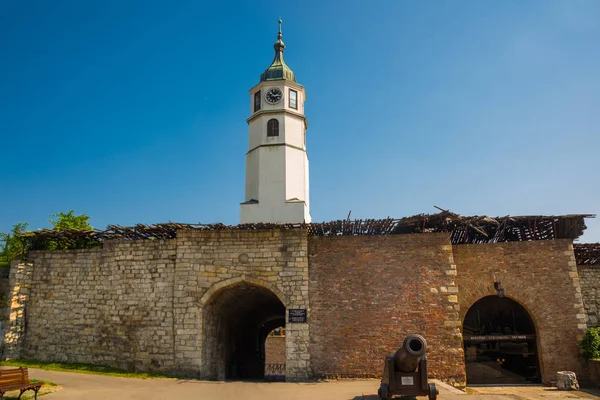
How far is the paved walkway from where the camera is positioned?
34.0 feet

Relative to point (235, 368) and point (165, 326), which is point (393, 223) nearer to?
point (165, 326)

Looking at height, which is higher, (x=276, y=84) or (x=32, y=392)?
(x=276, y=84)

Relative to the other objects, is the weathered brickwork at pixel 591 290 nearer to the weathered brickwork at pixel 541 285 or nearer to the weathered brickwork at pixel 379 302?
the weathered brickwork at pixel 541 285

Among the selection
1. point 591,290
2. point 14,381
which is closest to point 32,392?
point 14,381

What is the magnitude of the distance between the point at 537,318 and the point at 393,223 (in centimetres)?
552

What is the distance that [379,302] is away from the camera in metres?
13.9

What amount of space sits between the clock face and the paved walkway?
1800cm

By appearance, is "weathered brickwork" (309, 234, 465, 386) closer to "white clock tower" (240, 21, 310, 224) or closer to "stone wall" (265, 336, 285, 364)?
"white clock tower" (240, 21, 310, 224)

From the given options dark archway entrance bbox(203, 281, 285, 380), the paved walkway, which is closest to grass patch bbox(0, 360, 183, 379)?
the paved walkway

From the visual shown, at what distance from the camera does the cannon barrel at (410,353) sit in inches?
320

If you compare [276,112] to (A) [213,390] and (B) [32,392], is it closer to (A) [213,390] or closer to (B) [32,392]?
(A) [213,390]

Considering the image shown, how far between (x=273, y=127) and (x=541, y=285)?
667 inches

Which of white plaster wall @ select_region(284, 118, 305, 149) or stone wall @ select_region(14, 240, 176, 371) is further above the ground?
white plaster wall @ select_region(284, 118, 305, 149)

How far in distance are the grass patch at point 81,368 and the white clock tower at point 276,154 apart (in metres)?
12.4
